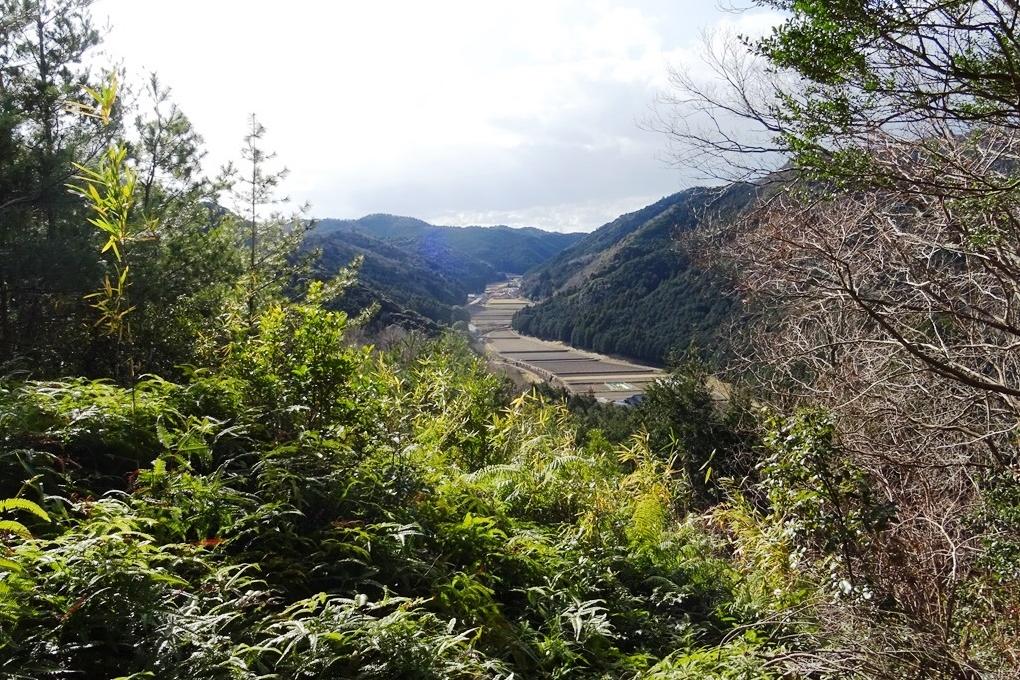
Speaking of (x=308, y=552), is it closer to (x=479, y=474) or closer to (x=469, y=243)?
(x=479, y=474)

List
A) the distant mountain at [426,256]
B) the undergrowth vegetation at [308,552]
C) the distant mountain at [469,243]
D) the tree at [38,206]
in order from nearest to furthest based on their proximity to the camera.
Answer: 1. the undergrowth vegetation at [308,552]
2. the tree at [38,206]
3. the distant mountain at [426,256]
4. the distant mountain at [469,243]

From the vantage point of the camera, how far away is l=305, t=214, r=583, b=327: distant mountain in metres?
54.7

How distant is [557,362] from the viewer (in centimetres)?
6788

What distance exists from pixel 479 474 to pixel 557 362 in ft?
209

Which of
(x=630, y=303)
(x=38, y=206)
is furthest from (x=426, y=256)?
(x=38, y=206)

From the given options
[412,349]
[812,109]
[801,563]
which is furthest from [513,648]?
[412,349]

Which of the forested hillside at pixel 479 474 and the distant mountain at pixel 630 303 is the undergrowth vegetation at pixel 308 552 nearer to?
the forested hillside at pixel 479 474

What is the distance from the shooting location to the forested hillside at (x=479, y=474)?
84.7 inches

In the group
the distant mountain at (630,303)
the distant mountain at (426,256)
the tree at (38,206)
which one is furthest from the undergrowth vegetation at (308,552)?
the distant mountain at (630,303)

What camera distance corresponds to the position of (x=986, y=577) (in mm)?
3178

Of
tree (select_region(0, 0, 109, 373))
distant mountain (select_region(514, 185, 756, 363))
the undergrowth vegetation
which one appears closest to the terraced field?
distant mountain (select_region(514, 185, 756, 363))

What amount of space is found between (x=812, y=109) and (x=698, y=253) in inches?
150

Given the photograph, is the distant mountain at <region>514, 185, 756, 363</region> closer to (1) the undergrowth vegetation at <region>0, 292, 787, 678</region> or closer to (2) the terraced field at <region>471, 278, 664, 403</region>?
(2) the terraced field at <region>471, 278, 664, 403</region>

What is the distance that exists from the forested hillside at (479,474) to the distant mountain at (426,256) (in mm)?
16424
